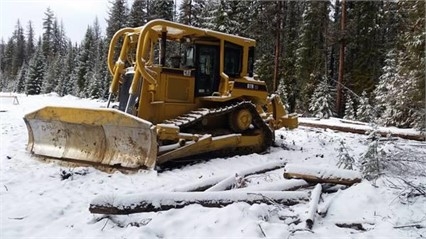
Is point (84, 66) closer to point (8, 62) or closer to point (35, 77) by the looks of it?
point (35, 77)

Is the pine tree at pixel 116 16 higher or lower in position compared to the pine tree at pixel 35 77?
higher

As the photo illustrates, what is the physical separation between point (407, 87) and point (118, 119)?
518 inches

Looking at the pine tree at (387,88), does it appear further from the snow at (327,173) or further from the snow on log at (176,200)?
the snow on log at (176,200)

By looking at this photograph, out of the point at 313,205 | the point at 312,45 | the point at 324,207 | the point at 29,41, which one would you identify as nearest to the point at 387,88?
the point at 312,45

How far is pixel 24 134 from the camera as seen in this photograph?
38.6 ft

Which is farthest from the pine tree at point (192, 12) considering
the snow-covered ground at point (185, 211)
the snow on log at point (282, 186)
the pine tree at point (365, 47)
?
the snow on log at point (282, 186)

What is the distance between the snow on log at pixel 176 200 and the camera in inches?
187

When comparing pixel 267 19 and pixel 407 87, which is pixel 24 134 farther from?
pixel 267 19

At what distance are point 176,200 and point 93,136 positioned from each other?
12.3ft

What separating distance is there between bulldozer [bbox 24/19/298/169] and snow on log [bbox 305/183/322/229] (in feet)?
10.2

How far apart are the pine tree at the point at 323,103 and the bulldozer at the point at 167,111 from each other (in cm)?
1380

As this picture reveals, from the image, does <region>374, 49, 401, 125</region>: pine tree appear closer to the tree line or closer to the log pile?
the tree line

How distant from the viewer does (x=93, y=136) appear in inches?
322

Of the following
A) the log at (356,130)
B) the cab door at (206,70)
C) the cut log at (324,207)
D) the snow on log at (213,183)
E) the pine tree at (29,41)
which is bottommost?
the cut log at (324,207)
